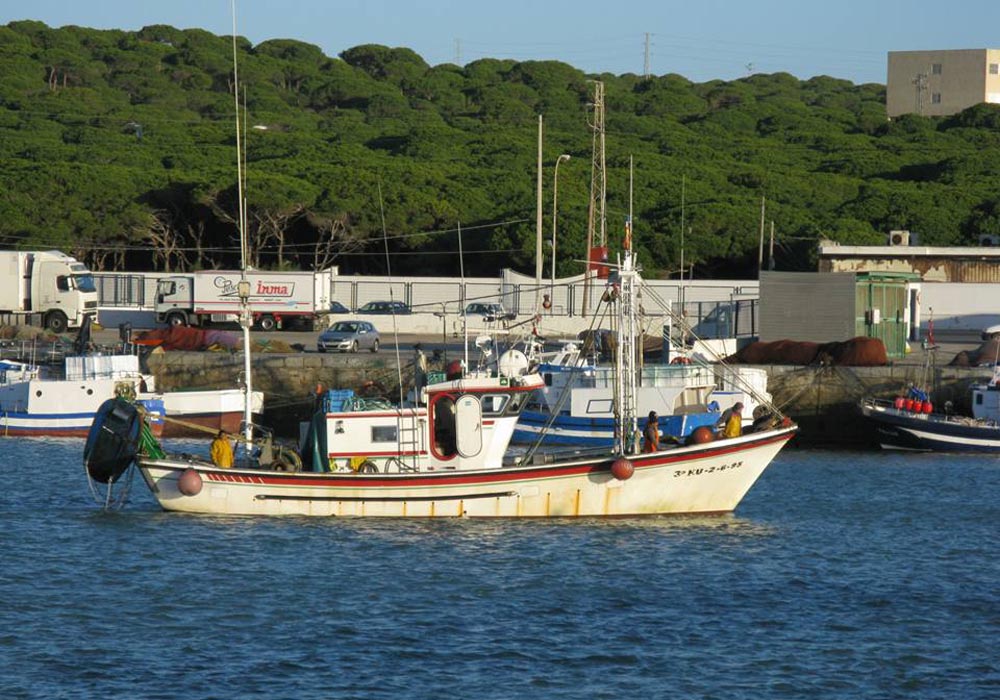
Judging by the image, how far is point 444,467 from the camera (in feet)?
84.9

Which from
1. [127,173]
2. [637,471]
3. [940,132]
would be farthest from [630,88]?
[637,471]

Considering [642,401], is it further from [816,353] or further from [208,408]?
[208,408]

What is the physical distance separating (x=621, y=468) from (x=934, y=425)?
15855mm

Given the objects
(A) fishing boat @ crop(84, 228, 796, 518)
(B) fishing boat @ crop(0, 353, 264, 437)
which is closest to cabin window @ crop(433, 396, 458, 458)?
(A) fishing boat @ crop(84, 228, 796, 518)

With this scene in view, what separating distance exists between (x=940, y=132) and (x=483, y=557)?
9392 centimetres

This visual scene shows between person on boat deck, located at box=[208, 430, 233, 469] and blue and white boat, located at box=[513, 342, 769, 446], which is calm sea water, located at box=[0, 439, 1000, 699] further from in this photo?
blue and white boat, located at box=[513, 342, 769, 446]

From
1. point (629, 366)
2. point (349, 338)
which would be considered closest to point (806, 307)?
point (349, 338)

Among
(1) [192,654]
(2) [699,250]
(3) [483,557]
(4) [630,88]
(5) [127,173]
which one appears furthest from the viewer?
(4) [630,88]

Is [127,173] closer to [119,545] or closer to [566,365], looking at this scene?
[566,365]

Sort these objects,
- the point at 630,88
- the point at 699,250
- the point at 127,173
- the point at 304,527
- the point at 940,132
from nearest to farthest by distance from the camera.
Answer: the point at 304,527 → the point at 699,250 → the point at 127,173 → the point at 940,132 → the point at 630,88

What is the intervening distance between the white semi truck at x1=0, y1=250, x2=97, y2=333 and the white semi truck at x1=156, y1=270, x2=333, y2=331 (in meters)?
3.12

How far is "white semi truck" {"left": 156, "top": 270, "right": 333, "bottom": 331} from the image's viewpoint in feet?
183

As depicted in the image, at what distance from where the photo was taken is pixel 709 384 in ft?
125

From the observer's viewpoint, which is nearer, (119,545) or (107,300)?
(119,545)
